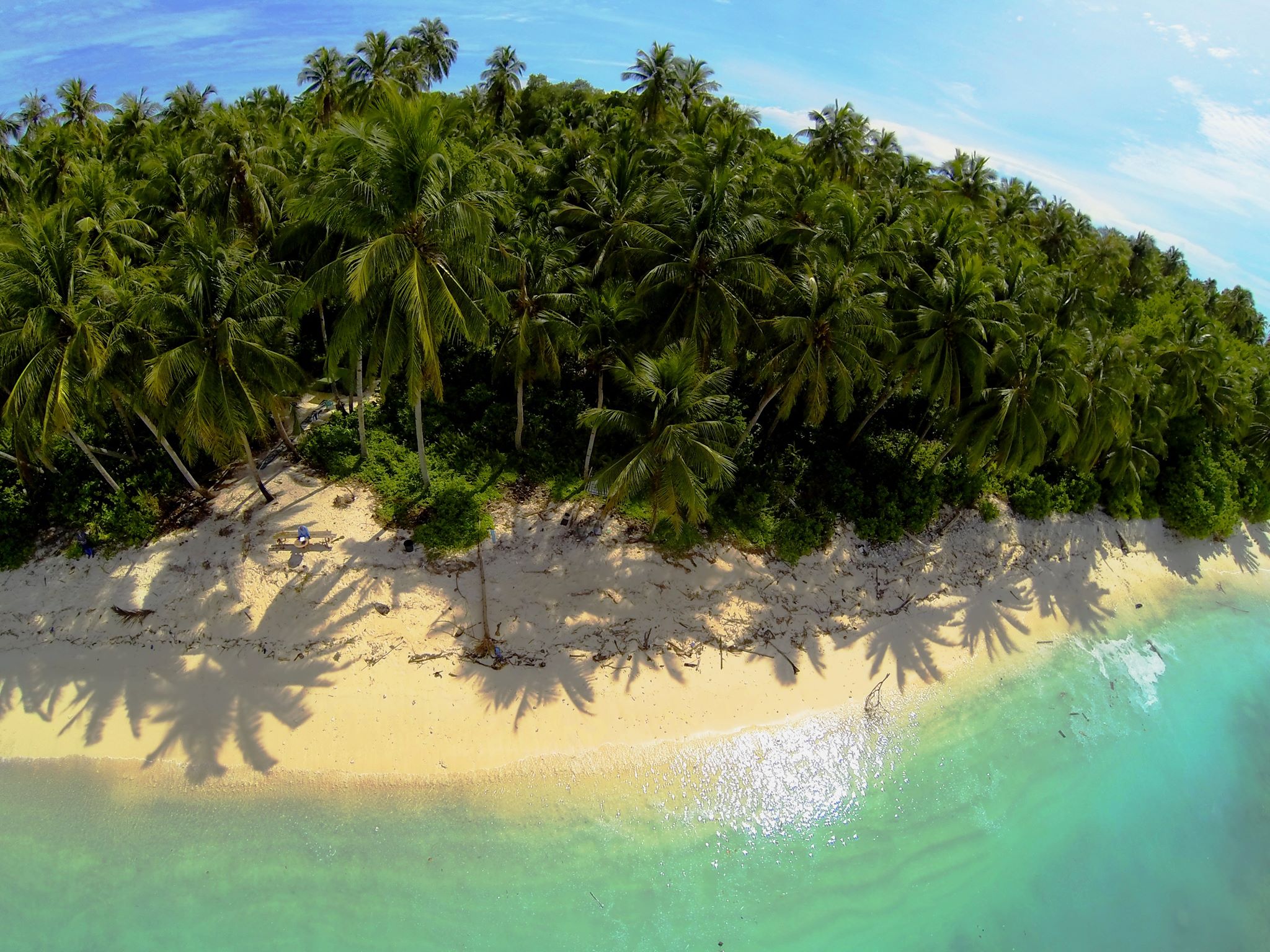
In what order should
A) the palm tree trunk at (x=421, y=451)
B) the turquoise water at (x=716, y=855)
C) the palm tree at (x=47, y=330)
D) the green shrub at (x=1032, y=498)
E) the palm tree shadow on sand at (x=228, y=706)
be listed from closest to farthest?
the turquoise water at (x=716, y=855), the palm tree shadow on sand at (x=228, y=706), the palm tree at (x=47, y=330), the palm tree trunk at (x=421, y=451), the green shrub at (x=1032, y=498)

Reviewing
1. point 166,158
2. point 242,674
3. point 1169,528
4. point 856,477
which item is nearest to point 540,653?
point 242,674

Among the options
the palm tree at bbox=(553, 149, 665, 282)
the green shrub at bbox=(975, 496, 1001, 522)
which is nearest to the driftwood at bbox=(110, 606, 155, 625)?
the palm tree at bbox=(553, 149, 665, 282)

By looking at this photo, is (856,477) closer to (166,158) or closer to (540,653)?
(540,653)

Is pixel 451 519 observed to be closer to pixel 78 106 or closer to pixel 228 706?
pixel 228 706

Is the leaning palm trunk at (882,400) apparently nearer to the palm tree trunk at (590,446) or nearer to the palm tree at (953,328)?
the palm tree at (953,328)

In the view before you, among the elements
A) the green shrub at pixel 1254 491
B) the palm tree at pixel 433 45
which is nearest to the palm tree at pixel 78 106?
the palm tree at pixel 433 45
